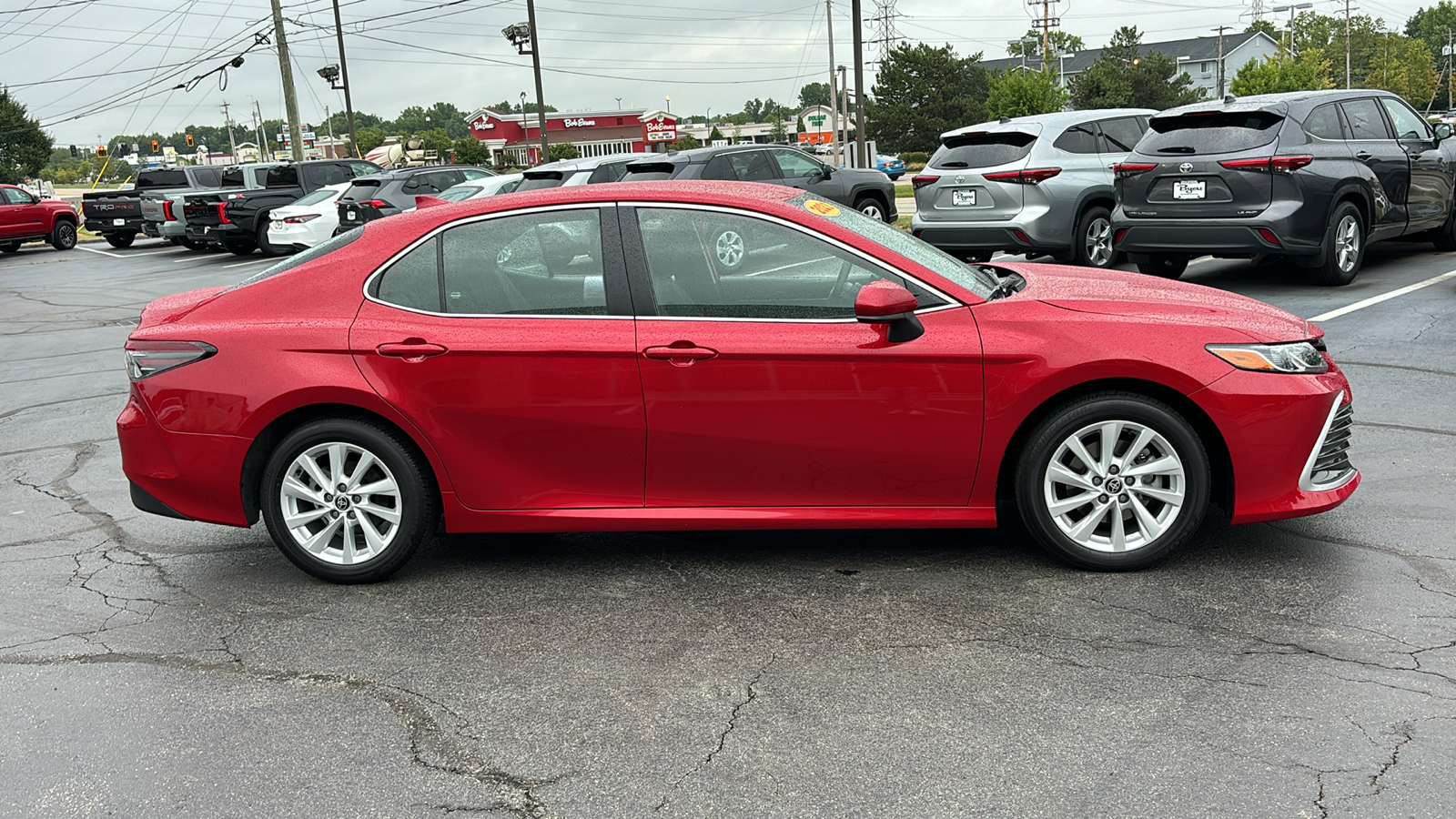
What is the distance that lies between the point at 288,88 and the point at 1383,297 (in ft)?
115

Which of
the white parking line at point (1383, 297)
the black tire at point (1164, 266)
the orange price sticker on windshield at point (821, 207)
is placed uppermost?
the orange price sticker on windshield at point (821, 207)

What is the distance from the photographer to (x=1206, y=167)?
35.2ft

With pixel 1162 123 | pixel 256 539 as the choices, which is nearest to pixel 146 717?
pixel 256 539

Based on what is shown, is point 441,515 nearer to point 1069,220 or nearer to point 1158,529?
point 1158,529

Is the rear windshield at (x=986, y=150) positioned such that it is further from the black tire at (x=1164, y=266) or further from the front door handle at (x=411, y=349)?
the front door handle at (x=411, y=349)

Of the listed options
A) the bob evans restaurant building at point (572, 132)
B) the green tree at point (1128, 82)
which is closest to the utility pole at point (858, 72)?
the green tree at point (1128, 82)

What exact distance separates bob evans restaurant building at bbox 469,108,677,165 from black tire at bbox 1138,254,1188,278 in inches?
3963

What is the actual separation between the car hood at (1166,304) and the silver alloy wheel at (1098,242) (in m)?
8.21

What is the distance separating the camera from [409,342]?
15.3 feet

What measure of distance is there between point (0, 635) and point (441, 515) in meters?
1.65

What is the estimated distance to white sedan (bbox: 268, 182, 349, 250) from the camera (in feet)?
74.1

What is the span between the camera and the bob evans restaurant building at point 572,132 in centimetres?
11331

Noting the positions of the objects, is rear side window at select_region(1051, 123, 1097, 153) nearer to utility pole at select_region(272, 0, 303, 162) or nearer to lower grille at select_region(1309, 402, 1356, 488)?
lower grille at select_region(1309, 402, 1356, 488)

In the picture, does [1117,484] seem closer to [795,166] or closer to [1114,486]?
[1114,486]
